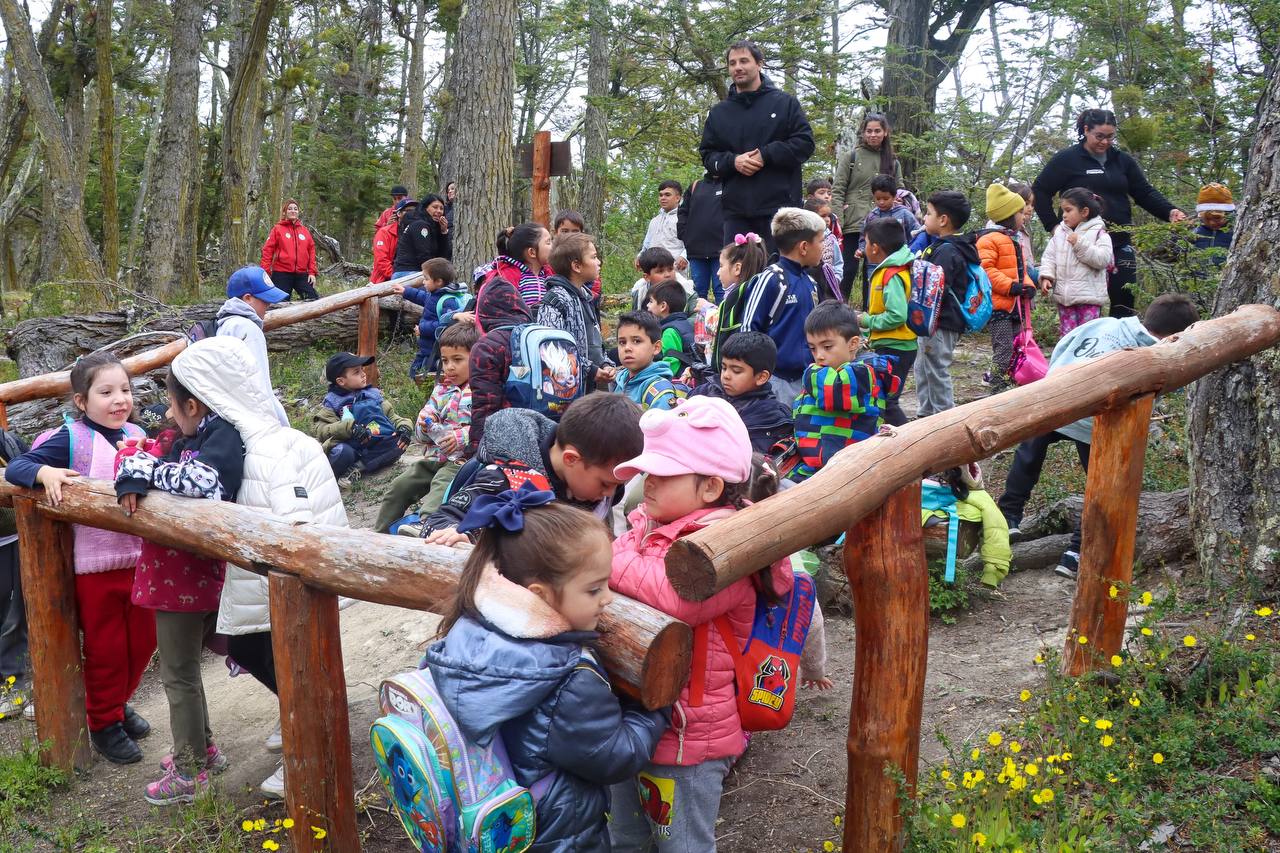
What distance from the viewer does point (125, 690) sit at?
4.89 m

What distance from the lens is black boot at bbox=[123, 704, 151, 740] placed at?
5094 millimetres

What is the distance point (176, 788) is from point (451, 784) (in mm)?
2374

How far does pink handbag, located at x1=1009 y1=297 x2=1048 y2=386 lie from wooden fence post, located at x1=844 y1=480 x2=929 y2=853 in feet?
14.0

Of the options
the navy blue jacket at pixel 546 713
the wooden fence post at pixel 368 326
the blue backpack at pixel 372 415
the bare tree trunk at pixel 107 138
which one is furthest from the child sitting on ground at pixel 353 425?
the bare tree trunk at pixel 107 138

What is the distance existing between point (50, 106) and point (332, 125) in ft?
48.2

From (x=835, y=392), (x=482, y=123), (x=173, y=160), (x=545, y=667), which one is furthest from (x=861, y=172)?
(x=173, y=160)

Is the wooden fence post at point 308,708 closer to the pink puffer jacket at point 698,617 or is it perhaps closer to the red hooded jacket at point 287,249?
the pink puffer jacket at point 698,617

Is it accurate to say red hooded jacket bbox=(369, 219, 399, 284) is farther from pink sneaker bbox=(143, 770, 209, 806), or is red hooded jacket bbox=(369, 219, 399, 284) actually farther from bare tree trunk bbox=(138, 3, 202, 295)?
pink sneaker bbox=(143, 770, 209, 806)

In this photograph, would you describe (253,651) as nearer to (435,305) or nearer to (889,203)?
(435,305)

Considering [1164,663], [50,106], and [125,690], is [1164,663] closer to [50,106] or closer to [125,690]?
[125,690]

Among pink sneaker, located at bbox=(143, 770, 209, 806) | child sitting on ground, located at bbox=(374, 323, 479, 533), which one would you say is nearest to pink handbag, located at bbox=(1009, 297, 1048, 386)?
child sitting on ground, located at bbox=(374, 323, 479, 533)

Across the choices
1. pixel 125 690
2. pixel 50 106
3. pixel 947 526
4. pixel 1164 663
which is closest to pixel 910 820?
pixel 1164 663

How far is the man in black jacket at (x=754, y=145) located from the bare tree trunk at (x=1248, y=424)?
133 inches

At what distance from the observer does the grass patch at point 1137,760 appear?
295 centimetres
